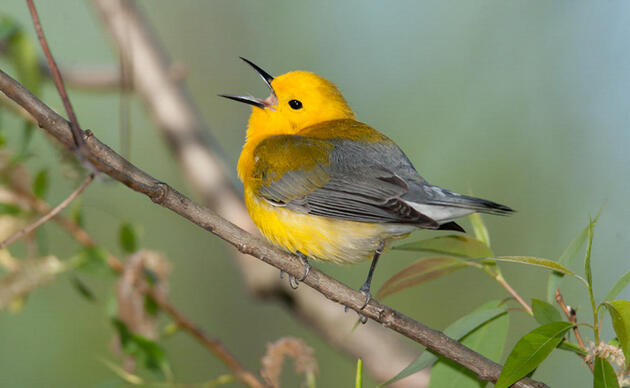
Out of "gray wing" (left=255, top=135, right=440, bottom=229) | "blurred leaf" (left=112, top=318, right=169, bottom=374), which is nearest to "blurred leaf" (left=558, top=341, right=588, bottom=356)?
"gray wing" (left=255, top=135, right=440, bottom=229)

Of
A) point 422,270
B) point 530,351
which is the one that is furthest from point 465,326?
point 530,351

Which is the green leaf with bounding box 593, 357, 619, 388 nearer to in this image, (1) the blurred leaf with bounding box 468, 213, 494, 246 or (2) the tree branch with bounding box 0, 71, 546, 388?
(2) the tree branch with bounding box 0, 71, 546, 388

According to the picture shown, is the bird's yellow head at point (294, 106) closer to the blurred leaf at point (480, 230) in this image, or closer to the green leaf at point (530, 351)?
the blurred leaf at point (480, 230)

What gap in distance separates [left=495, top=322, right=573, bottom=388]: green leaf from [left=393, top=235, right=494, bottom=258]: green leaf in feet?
1.61

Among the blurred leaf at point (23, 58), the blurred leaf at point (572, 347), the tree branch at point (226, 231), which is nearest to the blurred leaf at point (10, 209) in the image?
the blurred leaf at point (23, 58)

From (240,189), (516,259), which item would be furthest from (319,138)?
(516,259)

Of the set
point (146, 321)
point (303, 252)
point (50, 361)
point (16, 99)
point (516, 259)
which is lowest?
point (50, 361)

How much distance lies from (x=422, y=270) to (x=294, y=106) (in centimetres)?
208

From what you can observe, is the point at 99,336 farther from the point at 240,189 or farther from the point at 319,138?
the point at 319,138

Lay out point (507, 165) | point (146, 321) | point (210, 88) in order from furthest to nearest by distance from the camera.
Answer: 1. point (210, 88)
2. point (507, 165)
3. point (146, 321)

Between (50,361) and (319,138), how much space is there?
184 inches

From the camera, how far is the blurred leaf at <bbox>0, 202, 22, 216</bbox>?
312 cm

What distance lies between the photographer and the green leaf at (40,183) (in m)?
3.08

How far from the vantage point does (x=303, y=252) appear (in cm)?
320
